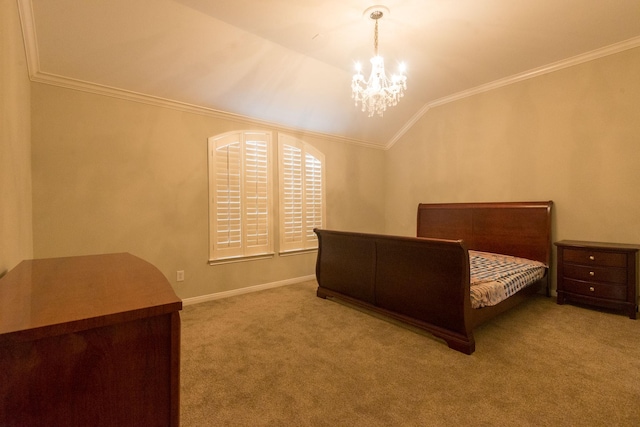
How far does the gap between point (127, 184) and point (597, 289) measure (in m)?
5.14

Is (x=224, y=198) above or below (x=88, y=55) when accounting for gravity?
below

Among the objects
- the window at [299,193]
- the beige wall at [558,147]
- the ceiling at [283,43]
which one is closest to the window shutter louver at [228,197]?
the ceiling at [283,43]

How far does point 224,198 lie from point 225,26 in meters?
1.89

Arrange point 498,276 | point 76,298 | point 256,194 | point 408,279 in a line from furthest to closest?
point 256,194 < point 498,276 < point 408,279 < point 76,298

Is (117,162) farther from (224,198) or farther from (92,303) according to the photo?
(92,303)

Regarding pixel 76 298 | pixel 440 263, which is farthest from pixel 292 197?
pixel 76 298

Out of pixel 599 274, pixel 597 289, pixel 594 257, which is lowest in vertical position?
pixel 597 289

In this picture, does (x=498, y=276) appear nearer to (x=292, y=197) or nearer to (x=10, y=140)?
(x=292, y=197)

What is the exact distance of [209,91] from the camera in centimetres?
330

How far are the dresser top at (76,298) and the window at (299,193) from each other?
9.86 feet

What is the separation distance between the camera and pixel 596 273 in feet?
9.91

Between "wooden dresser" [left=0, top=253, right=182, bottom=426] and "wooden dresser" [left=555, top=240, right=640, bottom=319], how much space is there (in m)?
3.98

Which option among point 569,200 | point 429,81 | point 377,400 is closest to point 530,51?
point 429,81

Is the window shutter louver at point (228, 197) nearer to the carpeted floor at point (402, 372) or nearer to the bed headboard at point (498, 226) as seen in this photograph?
the carpeted floor at point (402, 372)
